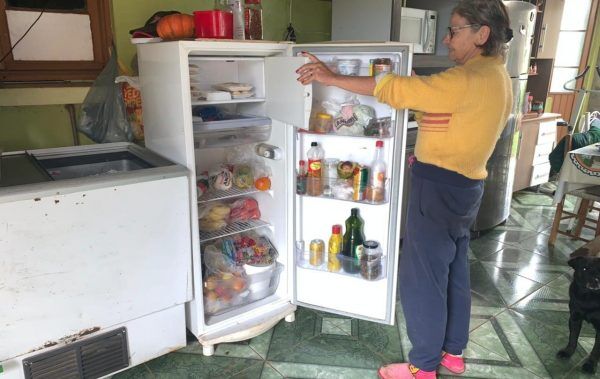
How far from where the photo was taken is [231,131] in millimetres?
1999

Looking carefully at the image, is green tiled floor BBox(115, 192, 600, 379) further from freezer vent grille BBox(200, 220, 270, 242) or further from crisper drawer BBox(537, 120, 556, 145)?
crisper drawer BBox(537, 120, 556, 145)

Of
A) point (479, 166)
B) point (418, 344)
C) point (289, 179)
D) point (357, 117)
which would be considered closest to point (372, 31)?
point (357, 117)

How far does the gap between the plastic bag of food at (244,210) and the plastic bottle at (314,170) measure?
16.1 inches

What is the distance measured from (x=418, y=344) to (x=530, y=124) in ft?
9.67

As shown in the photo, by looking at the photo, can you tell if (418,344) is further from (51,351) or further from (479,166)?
(51,351)

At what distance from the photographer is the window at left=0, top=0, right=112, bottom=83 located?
75.8 inches

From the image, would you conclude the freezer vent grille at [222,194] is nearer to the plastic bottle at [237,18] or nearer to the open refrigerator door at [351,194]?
the open refrigerator door at [351,194]

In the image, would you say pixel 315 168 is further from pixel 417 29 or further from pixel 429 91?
pixel 417 29

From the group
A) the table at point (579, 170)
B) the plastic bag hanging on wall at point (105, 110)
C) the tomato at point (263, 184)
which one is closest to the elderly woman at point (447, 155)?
the tomato at point (263, 184)

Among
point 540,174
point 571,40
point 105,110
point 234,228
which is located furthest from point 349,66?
point 571,40

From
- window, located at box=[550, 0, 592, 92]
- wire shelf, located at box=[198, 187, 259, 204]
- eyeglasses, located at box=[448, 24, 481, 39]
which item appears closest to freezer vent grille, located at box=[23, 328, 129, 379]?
wire shelf, located at box=[198, 187, 259, 204]

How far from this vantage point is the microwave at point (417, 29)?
2533 mm

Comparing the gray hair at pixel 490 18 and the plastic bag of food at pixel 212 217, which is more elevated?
the gray hair at pixel 490 18

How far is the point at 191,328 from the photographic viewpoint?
202 centimetres
